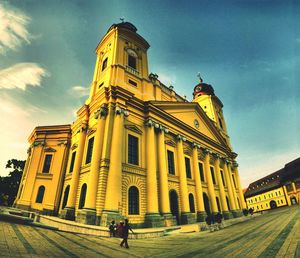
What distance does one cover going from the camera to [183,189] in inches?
780

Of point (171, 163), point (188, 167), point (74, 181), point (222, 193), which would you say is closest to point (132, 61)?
point (171, 163)

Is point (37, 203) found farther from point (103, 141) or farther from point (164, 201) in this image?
point (164, 201)

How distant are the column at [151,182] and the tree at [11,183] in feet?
84.1

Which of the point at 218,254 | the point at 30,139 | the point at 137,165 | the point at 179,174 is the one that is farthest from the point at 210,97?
the point at 218,254

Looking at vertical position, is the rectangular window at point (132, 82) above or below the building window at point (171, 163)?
above

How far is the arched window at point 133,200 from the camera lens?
15.5 meters

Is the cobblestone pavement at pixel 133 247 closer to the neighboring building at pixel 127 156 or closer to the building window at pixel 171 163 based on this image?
the neighboring building at pixel 127 156

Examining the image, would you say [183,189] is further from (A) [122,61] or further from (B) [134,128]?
(A) [122,61]

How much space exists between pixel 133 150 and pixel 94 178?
16.1ft

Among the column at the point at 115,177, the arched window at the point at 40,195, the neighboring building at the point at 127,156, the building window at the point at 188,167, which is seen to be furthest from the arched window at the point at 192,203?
the arched window at the point at 40,195

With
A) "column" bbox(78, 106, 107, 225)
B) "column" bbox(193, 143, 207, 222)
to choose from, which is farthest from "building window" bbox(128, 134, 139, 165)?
"column" bbox(193, 143, 207, 222)

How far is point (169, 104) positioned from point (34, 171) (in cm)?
1799

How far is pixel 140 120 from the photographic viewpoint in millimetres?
19562

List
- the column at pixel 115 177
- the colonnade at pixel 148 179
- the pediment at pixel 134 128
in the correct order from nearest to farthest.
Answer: the column at pixel 115 177
the colonnade at pixel 148 179
the pediment at pixel 134 128
